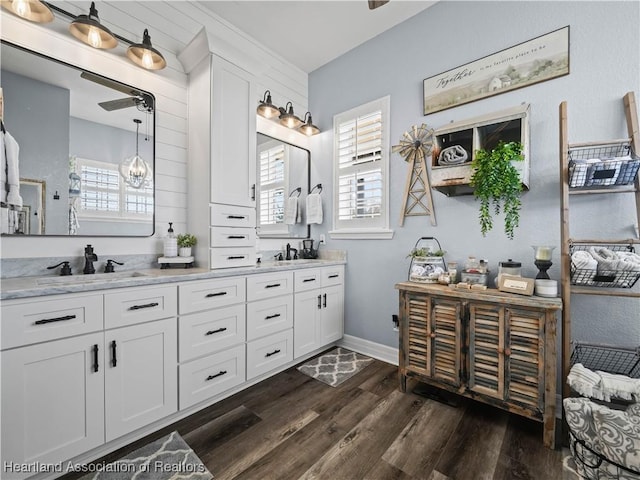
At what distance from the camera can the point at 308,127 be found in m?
3.33

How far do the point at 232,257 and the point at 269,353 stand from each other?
0.87m

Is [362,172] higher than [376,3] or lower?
lower

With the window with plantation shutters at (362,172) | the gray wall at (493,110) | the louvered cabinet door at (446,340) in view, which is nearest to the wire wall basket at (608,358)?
the gray wall at (493,110)

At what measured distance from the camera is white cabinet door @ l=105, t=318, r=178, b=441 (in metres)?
1.56

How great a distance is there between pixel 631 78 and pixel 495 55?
0.87m

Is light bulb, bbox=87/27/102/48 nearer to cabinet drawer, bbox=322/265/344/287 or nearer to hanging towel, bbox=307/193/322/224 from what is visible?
hanging towel, bbox=307/193/322/224

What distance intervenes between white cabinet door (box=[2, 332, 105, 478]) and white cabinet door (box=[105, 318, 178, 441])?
1.9 inches

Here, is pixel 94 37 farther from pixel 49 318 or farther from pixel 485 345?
pixel 485 345

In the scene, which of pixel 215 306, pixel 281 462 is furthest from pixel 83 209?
pixel 281 462

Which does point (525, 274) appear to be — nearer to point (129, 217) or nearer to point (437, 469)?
point (437, 469)

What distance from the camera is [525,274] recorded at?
2115 mm

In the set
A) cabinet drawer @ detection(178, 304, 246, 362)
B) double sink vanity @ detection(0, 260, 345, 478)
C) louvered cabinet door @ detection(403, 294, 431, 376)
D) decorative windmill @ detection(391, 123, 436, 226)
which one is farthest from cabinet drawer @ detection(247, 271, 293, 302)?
decorative windmill @ detection(391, 123, 436, 226)

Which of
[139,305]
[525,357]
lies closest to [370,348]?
[525,357]

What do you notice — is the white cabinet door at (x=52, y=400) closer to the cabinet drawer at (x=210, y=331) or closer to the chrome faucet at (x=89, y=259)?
the cabinet drawer at (x=210, y=331)
